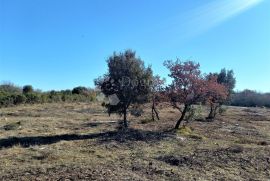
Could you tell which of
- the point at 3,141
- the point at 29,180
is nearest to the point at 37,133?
the point at 3,141

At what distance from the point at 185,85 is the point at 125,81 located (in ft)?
10.0

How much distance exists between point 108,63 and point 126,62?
0.97m

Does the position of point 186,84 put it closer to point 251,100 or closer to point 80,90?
point 80,90

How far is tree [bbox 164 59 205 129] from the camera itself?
2064 cm

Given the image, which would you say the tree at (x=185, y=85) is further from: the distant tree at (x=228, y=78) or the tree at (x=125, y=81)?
the distant tree at (x=228, y=78)

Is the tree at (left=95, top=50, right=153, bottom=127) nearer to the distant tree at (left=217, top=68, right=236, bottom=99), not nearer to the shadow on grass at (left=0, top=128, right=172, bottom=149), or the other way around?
the shadow on grass at (left=0, top=128, right=172, bottom=149)

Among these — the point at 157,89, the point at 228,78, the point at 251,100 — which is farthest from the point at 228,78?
the point at 251,100

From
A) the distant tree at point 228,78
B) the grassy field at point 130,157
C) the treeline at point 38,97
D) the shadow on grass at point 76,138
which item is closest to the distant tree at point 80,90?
A: the treeline at point 38,97

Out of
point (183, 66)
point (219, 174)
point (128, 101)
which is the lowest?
point (219, 174)

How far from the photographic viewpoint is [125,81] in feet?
70.8

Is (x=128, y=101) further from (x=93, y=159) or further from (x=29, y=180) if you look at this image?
(x=29, y=180)

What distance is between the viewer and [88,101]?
2136 inches

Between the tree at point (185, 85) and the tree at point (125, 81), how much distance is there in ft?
5.04

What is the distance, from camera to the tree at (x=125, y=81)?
21719 millimetres
